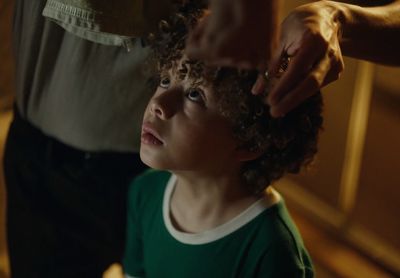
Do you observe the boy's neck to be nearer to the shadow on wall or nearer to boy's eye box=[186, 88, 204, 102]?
boy's eye box=[186, 88, 204, 102]

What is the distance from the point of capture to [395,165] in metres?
1.96

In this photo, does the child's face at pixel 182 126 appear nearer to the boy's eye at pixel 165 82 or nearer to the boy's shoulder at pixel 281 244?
the boy's eye at pixel 165 82

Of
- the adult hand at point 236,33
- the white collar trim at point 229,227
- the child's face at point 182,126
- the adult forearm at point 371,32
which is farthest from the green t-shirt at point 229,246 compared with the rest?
the adult hand at point 236,33

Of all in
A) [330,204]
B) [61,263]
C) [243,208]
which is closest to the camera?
[243,208]

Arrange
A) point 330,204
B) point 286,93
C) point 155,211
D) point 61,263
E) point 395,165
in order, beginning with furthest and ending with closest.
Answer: point 395,165
point 330,204
point 61,263
point 155,211
point 286,93

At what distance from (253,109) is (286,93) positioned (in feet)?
0.73

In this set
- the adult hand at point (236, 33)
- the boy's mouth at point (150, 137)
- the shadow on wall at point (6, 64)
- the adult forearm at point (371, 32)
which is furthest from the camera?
the shadow on wall at point (6, 64)

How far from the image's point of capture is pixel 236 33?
0.42m

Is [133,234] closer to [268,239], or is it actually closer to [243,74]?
[268,239]

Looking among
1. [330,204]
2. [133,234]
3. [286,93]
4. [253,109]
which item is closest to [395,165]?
[330,204]

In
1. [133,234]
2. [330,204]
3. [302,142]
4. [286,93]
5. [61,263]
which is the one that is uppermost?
[286,93]

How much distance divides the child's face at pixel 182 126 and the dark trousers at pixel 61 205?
229 millimetres

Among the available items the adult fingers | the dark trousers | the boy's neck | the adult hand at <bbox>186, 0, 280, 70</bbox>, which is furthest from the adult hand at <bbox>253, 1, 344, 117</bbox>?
the dark trousers

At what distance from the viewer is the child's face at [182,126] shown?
802mm
